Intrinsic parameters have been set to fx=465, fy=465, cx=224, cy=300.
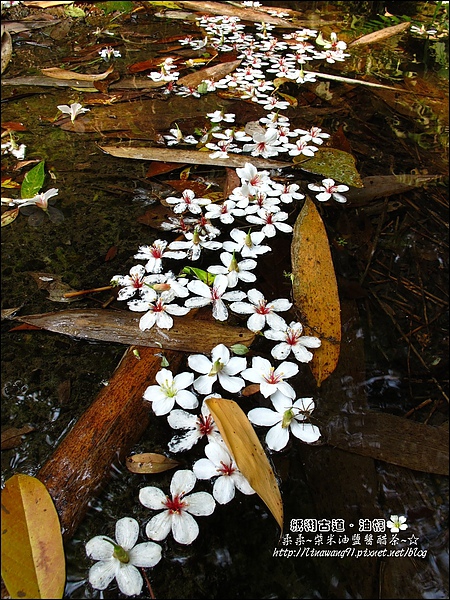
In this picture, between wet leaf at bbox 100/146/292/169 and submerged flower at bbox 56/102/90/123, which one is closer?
wet leaf at bbox 100/146/292/169

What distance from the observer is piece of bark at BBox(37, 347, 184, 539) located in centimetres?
95

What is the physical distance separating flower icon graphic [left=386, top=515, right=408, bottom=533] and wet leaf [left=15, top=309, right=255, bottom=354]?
0.53 m

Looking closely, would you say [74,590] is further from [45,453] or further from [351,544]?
[351,544]

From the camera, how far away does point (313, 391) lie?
1.19 metres

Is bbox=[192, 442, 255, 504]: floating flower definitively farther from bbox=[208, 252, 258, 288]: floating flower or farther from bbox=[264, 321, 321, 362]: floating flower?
bbox=[208, 252, 258, 288]: floating flower

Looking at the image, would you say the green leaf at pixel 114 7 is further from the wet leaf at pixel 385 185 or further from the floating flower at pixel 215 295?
the floating flower at pixel 215 295

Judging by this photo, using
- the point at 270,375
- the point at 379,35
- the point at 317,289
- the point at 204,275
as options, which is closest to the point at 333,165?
the point at 317,289

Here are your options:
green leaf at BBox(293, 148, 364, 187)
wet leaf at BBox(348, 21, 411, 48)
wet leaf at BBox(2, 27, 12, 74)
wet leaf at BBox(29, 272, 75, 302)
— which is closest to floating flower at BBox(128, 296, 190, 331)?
wet leaf at BBox(29, 272, 75, 302)

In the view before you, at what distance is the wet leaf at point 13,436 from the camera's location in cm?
104

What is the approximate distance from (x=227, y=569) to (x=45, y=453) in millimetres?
462

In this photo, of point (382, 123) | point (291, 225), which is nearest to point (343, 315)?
point (291, 225)

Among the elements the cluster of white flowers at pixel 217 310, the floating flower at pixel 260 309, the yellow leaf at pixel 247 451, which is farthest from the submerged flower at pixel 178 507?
the floating flower at pixel 260 309

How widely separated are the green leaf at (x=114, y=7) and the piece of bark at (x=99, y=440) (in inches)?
140

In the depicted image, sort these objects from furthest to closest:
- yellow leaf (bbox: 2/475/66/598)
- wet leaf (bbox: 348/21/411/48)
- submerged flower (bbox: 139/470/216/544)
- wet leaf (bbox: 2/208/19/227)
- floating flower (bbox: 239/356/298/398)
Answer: wet leaf (bbox: 348/21/411/48) → wet leaf (bbox: 2/208/19/227) → floating flower (bbox: 239/356/298/398) → submerged flower (bbox: 139/470/216/544) → yellow leaf (bbox: 2/475/66/598)
